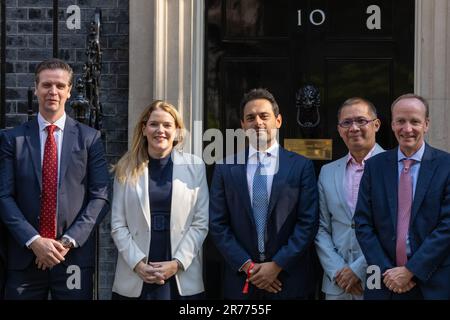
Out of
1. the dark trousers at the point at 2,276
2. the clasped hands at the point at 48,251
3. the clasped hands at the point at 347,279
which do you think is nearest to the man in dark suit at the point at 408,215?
the clasped hands at the point at 347,279

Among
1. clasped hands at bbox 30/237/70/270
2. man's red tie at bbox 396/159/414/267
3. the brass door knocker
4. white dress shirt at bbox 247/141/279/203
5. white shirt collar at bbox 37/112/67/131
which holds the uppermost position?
the brass door knocker

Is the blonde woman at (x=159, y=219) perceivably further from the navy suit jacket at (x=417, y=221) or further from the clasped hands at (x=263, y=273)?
the navy suit jacket at (x=417, y=221)

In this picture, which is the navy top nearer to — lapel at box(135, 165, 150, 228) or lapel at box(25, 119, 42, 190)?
lapel at box(135, 165, 150, 228)

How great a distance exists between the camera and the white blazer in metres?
4.82

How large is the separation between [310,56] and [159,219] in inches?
91.4

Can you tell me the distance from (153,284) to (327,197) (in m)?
1.15

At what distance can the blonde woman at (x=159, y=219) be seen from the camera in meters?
4.81

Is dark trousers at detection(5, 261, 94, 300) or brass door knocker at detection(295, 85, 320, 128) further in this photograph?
brass door knocker at detection(295, 85, 320, 128)

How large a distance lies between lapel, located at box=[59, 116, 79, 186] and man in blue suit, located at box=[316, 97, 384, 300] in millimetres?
1508

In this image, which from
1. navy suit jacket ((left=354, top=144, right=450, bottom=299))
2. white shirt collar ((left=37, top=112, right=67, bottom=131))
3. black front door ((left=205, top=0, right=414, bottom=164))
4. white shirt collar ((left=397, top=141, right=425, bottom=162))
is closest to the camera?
navy suit jacket ((left=354, top=144, right=450, bottom=299))

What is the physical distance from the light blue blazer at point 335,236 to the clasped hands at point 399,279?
0.27m

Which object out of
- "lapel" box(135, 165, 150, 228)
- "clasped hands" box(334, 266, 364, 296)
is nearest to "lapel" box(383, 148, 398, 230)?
"clasped hands" box(334, 266, 364, 296)

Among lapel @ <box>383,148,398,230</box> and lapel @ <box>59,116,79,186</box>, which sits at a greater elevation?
lapel @ <box>59,116,79,186</box>
